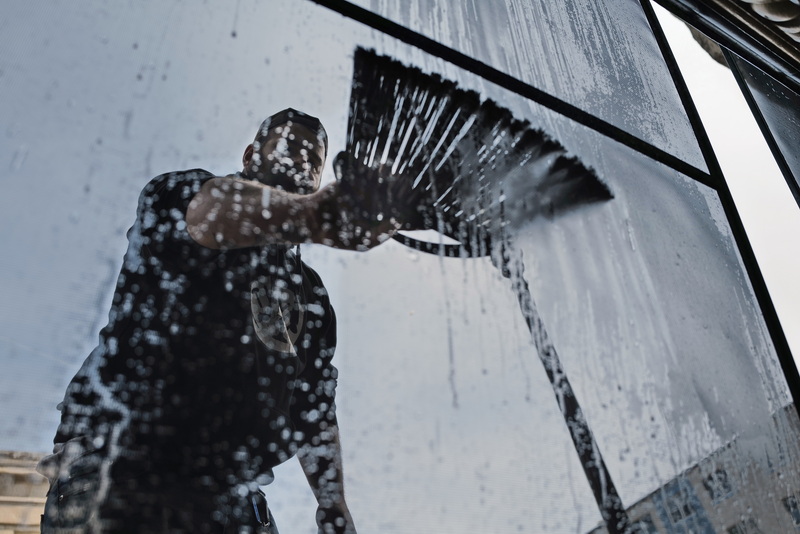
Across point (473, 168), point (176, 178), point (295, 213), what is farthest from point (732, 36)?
point (176, 178)

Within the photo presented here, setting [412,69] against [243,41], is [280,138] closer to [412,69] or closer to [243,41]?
[243,41]

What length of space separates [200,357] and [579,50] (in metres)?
1.11

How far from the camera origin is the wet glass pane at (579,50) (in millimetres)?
1076

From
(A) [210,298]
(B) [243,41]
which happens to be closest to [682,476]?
(A) [210,298]

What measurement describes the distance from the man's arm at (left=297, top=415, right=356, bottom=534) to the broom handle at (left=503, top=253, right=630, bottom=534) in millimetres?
347

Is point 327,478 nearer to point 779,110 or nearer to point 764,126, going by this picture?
point 764,126

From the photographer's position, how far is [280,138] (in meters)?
0.77

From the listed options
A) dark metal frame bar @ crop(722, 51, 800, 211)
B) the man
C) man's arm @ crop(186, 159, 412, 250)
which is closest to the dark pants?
the man

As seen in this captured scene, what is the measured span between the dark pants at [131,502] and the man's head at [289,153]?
1.28ft

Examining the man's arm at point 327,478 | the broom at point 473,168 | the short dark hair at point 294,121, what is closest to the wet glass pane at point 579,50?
the broom at point 473,168

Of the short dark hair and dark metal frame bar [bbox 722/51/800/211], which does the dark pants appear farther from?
dark metal frame bar [bbox 722/51/800/211]

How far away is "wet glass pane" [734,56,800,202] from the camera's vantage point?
1673 mm

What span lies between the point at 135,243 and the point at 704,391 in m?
0.94

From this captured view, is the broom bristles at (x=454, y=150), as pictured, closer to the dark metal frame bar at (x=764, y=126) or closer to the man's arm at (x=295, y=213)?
the man's arm at (x=295, y=213)
